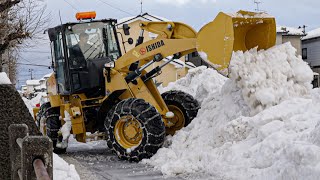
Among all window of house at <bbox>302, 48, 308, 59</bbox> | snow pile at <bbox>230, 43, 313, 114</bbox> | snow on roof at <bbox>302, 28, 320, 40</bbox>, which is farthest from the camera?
window of house at <bbox>302, 48, 308, 59</bbox>

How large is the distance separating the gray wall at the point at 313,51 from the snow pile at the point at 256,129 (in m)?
32.7

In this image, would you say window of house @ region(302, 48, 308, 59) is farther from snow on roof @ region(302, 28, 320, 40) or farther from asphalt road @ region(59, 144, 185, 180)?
asphalt road @ region(59, 144, 185, 180)

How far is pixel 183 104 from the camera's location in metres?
10.3

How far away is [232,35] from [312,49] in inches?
1388

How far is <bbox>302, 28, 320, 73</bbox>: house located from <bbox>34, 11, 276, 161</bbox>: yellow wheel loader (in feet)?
106

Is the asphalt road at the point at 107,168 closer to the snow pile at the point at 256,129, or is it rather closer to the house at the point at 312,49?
the snow pile at the point at 256,129

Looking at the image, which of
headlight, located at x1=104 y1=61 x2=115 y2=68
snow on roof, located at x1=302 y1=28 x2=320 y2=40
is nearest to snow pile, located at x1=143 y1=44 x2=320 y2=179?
headlight, located at x1=104 y1=61 x2=115 y2=68

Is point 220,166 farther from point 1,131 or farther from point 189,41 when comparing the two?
point 1,131

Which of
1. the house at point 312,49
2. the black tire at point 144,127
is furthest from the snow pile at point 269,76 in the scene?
the house at point 312,49

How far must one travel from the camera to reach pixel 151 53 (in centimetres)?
952

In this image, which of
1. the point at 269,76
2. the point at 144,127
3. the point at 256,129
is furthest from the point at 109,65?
the point at 256,129

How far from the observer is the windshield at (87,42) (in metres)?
10.4

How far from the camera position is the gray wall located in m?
40.3

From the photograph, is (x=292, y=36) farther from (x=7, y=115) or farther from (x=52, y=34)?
(x=7, y=115)
